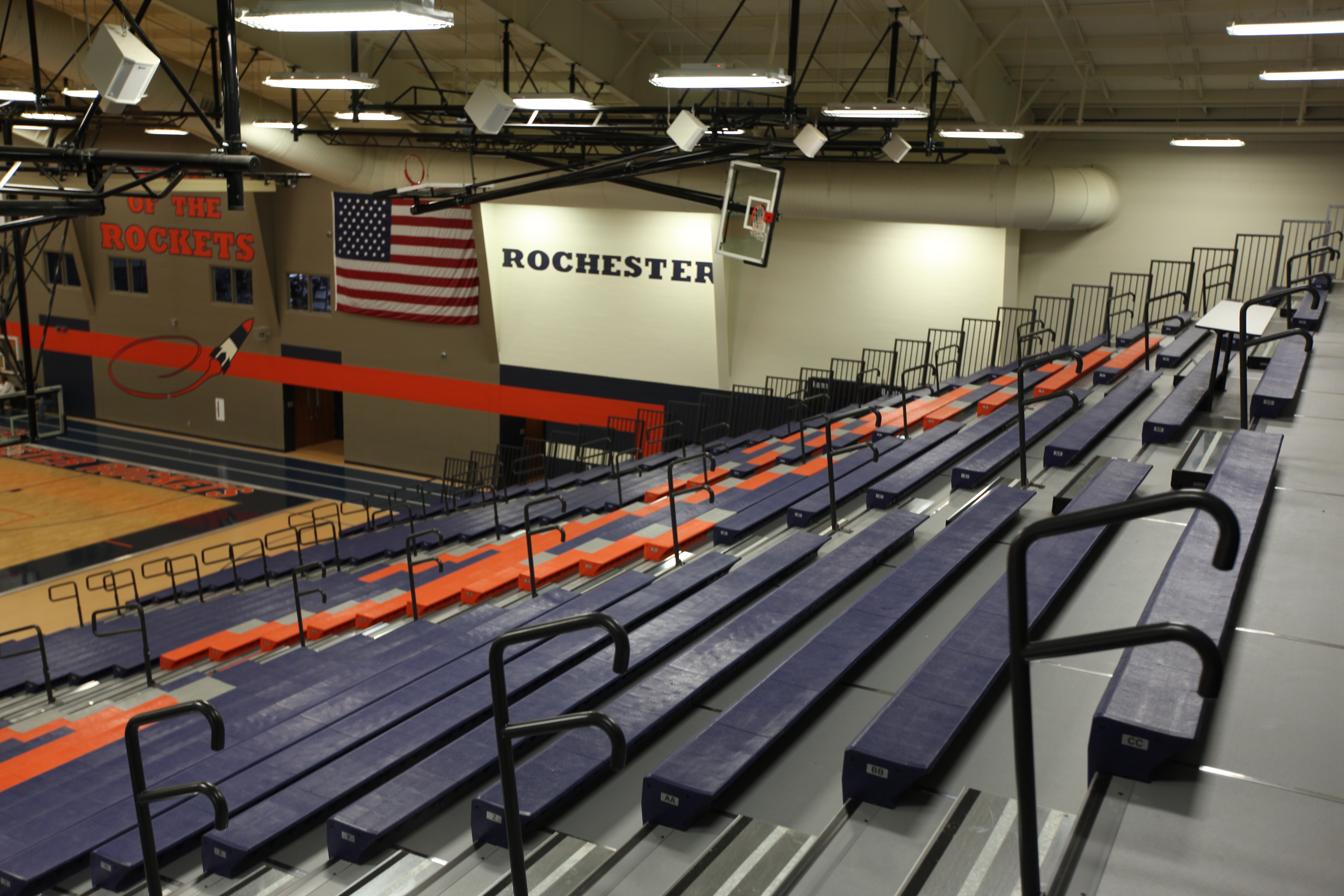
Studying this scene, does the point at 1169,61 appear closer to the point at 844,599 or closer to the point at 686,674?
the point at 844,599

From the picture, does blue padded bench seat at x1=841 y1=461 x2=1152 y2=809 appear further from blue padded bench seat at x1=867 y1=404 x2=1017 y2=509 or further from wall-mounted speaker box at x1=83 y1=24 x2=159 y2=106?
wall-mounted speaker box at x1=83 y1=24 x2=159 y2=106

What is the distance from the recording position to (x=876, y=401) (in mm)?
16172

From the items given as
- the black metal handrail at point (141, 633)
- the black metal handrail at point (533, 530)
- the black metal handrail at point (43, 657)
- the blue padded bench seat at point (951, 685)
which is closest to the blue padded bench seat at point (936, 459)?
the blue padded bench seat at point (951, 685)

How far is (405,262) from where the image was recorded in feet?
74.9

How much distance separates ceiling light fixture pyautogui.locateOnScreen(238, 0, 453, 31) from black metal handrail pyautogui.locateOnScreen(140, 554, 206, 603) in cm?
1075

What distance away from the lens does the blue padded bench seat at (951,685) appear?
395 cm

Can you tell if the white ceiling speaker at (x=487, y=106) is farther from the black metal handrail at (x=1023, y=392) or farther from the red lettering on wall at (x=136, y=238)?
the red lettering on wall at (x=136, y=238)

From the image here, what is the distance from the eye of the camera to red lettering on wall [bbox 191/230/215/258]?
25.5 metres

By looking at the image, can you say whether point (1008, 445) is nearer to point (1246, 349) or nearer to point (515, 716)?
point (1246, 349)

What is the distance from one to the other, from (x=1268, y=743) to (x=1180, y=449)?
5.14 meters

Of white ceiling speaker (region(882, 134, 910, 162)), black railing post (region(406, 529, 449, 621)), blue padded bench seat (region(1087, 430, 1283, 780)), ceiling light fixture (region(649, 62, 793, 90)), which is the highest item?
white ceiling speaker (region(882, 134, 910, 162))

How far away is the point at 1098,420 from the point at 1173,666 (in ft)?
19.8

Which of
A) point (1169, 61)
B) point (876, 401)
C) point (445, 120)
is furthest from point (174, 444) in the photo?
point (1169, 61)

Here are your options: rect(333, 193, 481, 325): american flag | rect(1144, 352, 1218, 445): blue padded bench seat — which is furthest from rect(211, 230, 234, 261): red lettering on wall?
rect(1144, 352, 1218, 445): blue padded bench seat
